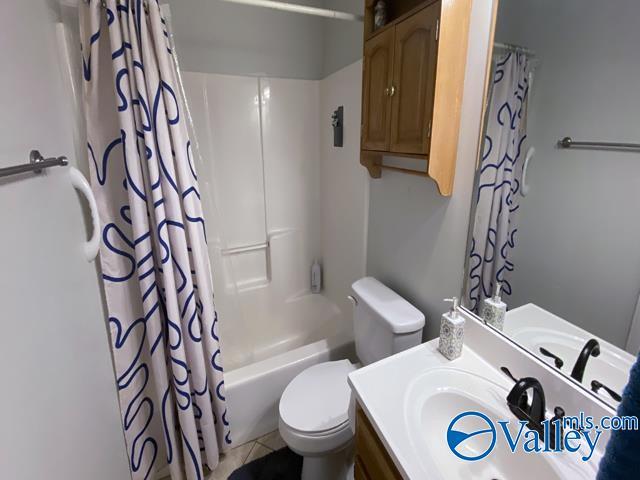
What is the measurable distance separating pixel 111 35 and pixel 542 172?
4.68 ft

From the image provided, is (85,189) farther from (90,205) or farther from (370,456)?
(370,456)

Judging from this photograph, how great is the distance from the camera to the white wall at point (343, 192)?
180 centimetres

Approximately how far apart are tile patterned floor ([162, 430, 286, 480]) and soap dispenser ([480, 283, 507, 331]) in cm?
132

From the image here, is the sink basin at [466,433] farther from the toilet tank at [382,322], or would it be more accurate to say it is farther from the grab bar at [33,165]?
the grab bar at [33,165]

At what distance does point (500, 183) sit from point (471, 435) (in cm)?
74

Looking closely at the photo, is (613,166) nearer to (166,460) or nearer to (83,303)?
(83,303)

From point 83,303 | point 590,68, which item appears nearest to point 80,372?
point 83,303

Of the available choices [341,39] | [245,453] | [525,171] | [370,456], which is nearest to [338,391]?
[370,456]

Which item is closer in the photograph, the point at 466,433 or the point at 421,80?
the point at 466,433

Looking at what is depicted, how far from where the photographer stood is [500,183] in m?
0.97

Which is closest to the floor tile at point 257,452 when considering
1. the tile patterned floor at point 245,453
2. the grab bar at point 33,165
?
the tile patterned floor at point 245,453

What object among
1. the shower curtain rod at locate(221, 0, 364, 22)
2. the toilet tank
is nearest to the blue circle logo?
the toilet tank

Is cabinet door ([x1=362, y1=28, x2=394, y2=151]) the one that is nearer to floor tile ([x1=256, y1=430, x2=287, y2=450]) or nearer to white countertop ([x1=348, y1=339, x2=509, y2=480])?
white countertop ([x1=348, y1=339, x2=509, y2=480])

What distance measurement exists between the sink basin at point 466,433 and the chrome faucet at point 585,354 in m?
0.19
